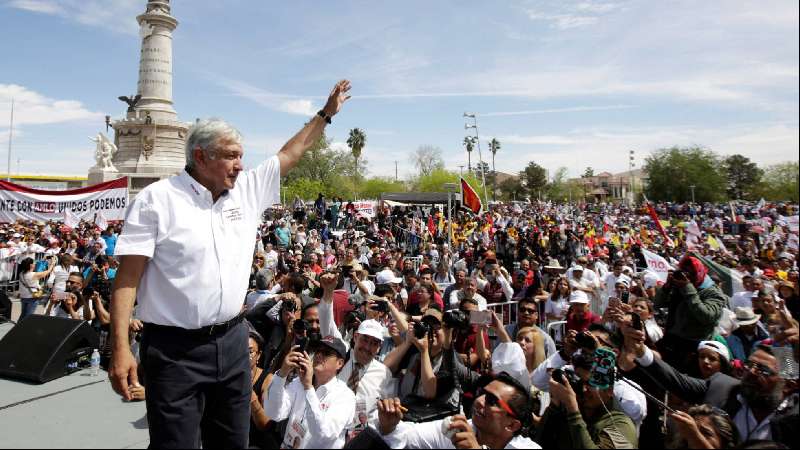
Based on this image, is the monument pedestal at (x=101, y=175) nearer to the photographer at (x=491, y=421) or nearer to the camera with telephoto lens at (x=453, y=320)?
the camera with telephoto lens at (x=453, y=320)

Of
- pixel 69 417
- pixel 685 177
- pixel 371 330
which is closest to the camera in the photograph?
pixel 69 417

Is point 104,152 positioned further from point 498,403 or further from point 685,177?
point 685,177

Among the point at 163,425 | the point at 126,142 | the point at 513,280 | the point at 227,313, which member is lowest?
the point at 513,280

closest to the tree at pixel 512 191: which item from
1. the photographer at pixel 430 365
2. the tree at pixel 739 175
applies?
the tree at pixel 739 175

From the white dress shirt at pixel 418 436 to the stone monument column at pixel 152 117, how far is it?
3014cm

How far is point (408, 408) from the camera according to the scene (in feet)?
12.7

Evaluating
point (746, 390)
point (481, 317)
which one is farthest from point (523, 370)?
point (746, 390)

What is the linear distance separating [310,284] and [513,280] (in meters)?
4.45

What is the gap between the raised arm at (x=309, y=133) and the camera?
2.66 metres

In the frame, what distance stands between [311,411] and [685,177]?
70.7m

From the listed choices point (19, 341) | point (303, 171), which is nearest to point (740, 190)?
point (303, 171)

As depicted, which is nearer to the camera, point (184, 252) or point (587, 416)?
point (184, 252)

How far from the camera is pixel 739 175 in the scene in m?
74.8

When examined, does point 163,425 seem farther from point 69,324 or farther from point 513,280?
point 513,280
